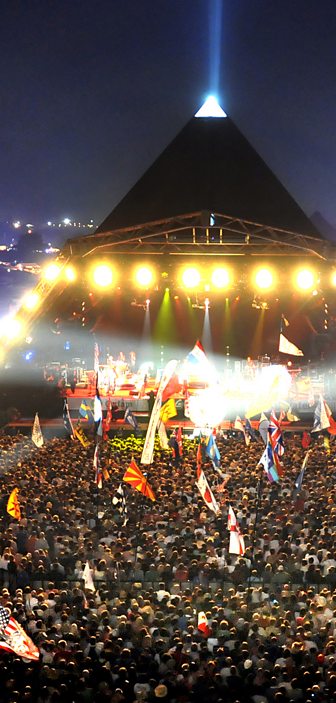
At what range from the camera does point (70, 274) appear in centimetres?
1511

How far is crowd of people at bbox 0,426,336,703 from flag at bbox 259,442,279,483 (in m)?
0.57

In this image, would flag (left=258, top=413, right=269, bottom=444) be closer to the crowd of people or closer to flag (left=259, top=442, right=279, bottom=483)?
the crowd of people

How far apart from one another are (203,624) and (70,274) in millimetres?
7658

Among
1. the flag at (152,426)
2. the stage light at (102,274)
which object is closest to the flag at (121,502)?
the flag at (152,426)

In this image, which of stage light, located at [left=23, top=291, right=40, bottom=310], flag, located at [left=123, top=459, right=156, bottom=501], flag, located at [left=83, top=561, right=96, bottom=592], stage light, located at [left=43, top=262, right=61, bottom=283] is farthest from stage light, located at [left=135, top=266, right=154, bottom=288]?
flag, located at [left=83, top=561, right=96, bottom=592]

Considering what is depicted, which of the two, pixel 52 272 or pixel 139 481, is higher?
pixel 52 272

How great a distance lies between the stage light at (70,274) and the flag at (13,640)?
799 cm

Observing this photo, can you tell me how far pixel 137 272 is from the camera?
48.9 ft

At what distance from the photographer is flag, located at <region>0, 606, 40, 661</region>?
8023mm

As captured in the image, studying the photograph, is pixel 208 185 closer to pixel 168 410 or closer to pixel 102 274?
pixel 168 410

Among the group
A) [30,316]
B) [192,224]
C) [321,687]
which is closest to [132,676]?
[321,687]

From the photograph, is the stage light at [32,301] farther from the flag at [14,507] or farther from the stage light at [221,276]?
the flag at [14,507]

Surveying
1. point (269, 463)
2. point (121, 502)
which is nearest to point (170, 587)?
point (121, 502)

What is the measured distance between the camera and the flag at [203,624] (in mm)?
9789
